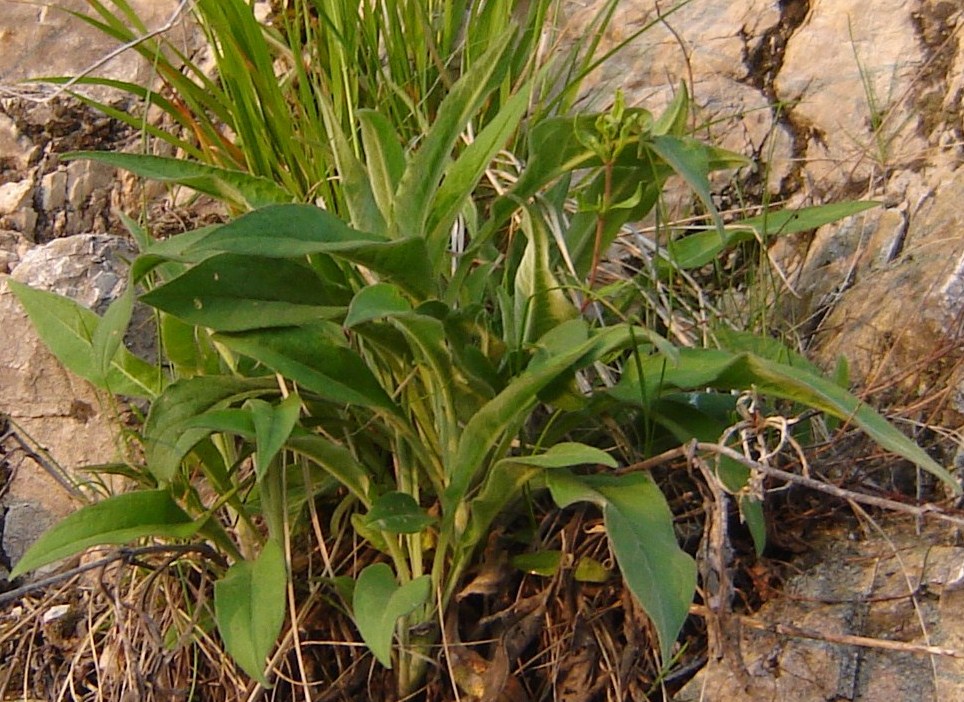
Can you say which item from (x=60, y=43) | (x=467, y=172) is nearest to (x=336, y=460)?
(x=467, y=172)

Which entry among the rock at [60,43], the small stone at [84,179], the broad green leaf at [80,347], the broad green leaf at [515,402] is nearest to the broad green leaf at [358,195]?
the broad green leaf at [515,402]

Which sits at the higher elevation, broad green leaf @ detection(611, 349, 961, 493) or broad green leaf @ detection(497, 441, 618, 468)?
broad green leaf @ detection(497, 441, 618, 468)

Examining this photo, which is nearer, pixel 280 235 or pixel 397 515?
pixel 280 235

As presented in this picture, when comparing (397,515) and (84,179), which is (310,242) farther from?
(84,179)

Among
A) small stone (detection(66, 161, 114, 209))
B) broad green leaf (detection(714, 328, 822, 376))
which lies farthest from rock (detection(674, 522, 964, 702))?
small stone (detection(66, 161, 114, 209))

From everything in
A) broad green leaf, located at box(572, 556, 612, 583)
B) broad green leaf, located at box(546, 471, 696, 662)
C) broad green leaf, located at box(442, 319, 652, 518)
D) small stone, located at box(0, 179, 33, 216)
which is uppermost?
small stone, located at box(0, 179, 33, 216)

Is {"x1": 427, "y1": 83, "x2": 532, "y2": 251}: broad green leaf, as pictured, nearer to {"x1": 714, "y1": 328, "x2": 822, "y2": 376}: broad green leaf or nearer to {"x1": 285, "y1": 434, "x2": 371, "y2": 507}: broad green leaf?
{"x1": 285, "y1": 434, "x2": 371, "y2": 507}: broad green leaf
